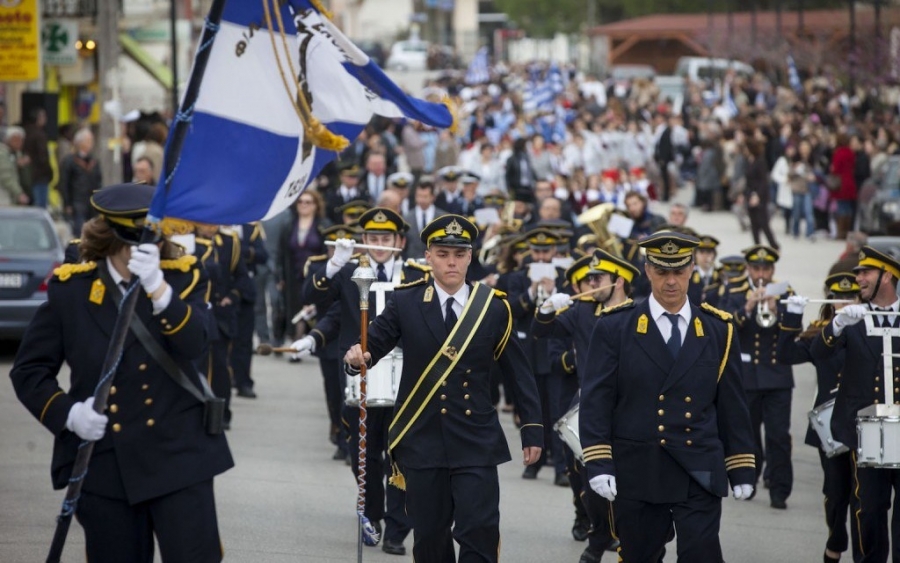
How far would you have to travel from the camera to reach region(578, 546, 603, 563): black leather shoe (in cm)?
1024

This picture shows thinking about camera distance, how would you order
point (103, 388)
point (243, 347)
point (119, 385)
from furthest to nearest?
point (243, 347) < point (119, 385) < point (103, 388)

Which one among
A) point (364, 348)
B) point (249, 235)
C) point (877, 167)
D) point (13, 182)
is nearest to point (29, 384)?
point (364, 348)

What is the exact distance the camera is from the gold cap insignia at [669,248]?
25.7 feet

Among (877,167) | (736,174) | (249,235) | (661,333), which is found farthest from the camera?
(736,174)

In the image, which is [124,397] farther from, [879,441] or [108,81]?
[108,81]

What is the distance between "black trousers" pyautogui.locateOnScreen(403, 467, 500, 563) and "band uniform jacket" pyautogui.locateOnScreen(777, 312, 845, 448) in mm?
3014

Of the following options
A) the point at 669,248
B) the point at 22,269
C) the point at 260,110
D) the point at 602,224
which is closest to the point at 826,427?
the point at 669,248

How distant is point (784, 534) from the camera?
1166 centimetres

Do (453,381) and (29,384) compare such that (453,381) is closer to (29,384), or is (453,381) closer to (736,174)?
(29,384)

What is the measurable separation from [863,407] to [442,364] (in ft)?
9.74

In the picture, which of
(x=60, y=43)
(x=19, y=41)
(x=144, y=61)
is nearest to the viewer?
(x=19, y=41)

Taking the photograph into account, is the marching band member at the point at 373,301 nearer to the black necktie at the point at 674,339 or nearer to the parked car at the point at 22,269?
the black necktie at the point at 674,339

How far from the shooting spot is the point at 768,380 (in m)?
12.7

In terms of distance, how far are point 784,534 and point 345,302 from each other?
11.8 feet
